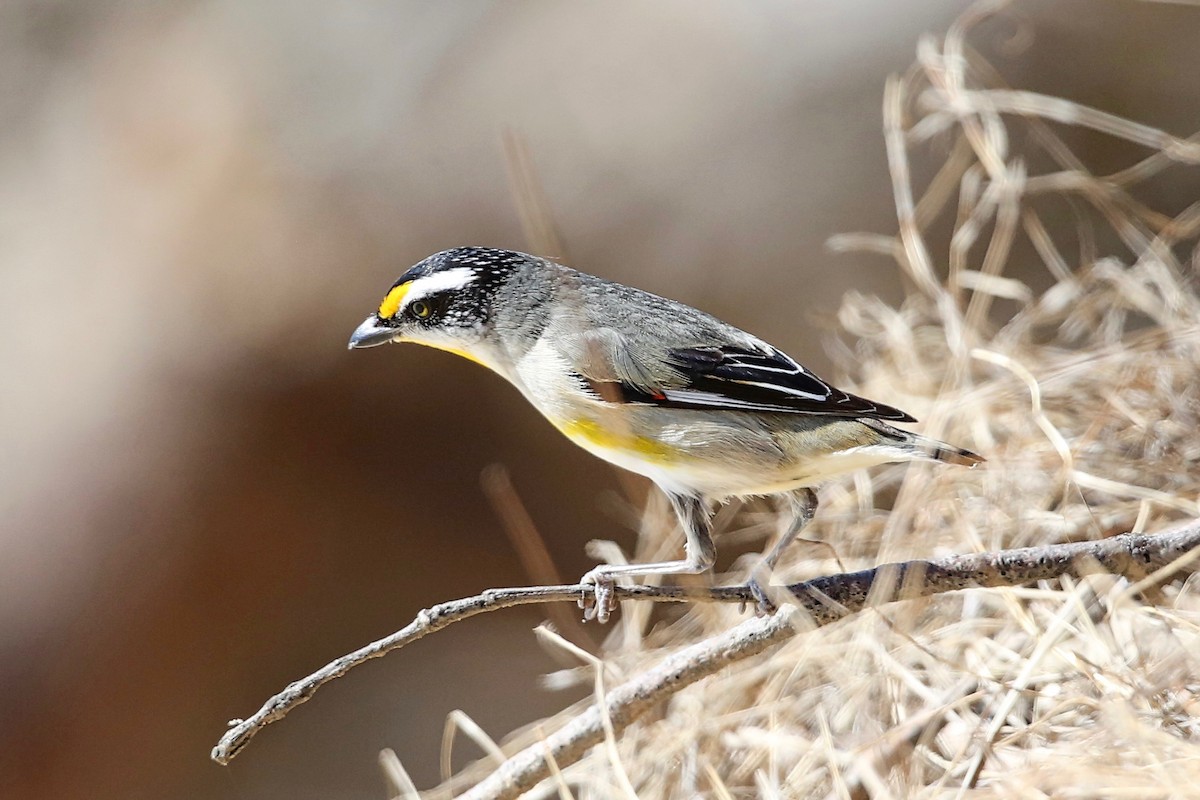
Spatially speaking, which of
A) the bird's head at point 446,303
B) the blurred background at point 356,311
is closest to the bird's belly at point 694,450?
the bird's head at point 446,303

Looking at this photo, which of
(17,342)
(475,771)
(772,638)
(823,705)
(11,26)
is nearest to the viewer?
(772,638)

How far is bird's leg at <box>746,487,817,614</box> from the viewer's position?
157 cm

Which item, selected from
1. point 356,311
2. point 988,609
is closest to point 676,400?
point 988,609

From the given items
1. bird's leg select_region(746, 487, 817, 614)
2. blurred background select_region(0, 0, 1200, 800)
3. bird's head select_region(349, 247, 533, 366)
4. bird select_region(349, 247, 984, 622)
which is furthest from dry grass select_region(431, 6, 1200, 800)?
blurred background select_region(0, 0, 1200, 800)

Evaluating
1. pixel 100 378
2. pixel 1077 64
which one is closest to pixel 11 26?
pixel 100 378

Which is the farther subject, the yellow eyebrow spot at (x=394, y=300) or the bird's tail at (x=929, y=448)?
the yellow eyebrow spot at (x=394, y=300)

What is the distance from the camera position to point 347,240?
12.4ft

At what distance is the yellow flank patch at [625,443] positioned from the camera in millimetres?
1680

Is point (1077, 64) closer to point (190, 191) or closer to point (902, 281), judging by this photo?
point (902, 281)

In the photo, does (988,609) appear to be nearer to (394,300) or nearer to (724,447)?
(724,447)

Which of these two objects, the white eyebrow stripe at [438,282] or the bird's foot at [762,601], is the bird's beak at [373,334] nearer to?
the white eyebrow stripe at [438,282]

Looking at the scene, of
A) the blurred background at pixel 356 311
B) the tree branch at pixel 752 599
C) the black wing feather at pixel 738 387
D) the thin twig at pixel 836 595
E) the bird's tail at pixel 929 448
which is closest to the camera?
the tree branch at pixel 752 599

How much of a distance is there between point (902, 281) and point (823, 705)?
207cm

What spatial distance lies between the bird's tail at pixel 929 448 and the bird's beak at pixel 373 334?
28.8 inches
